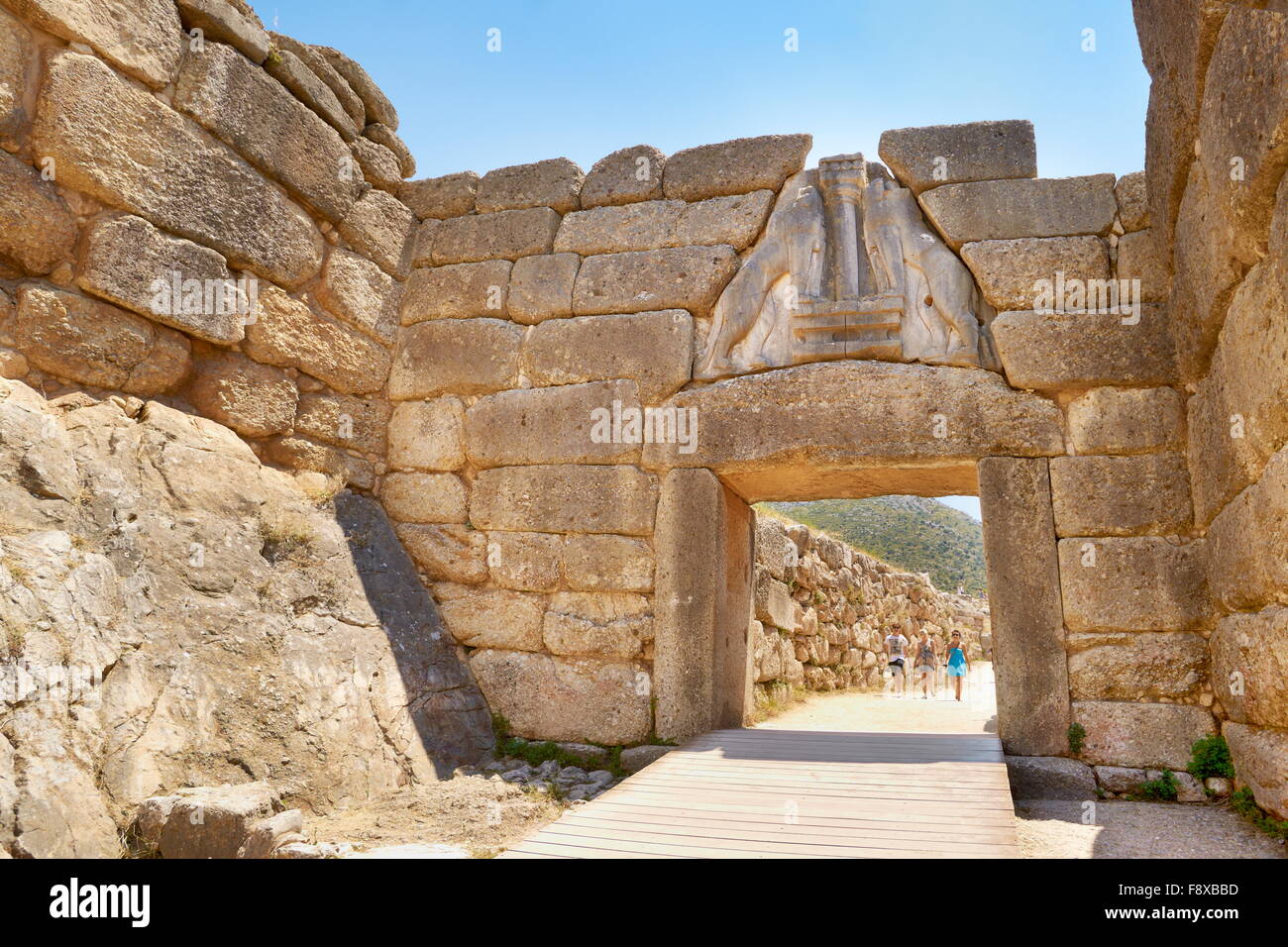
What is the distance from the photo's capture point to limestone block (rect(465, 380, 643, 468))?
17.7 feet

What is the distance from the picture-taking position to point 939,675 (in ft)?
41.9

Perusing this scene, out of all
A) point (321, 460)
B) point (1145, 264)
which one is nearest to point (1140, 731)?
point (1145, 264)

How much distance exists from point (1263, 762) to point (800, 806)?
1941mm

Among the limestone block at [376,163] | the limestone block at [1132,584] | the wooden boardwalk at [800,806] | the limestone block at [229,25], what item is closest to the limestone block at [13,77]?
the limestone block at [229,25]

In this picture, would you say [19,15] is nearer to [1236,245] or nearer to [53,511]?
[53,511]

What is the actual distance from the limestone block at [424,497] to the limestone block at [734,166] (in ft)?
8.17

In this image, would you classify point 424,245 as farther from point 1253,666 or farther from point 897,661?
point 897,661

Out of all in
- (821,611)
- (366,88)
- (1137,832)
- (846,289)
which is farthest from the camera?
(821,611)

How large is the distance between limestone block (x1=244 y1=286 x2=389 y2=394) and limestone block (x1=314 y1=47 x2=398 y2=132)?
66.0 inches

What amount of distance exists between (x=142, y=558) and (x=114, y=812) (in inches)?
46.6

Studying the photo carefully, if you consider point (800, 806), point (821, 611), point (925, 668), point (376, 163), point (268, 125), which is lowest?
point (925, 668)

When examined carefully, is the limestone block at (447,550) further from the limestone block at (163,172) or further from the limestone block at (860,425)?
the limestone block at (163,172)

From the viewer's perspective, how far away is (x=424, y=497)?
5781 millimetres

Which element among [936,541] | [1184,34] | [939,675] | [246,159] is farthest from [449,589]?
[936,541]
